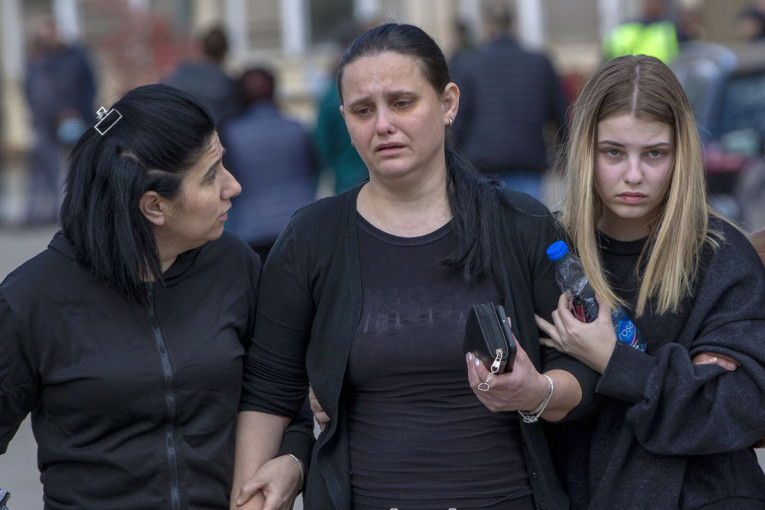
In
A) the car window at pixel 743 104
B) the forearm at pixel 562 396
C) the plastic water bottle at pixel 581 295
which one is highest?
the plastic water bottle at pixel 581 295

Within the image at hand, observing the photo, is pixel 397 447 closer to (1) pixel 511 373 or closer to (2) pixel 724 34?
(1) pixel 511 373

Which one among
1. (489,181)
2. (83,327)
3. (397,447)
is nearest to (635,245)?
(489,181)

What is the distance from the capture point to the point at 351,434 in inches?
110

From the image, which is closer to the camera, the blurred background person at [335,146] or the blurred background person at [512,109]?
the blurred background person at [335,146]

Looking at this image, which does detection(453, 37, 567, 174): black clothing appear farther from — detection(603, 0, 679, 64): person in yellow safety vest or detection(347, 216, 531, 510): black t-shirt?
detection(347, 216, 531, 510): black t-shirt

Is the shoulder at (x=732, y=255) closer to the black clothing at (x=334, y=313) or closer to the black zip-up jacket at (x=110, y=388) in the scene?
the black clothing at (x=334, y=313)

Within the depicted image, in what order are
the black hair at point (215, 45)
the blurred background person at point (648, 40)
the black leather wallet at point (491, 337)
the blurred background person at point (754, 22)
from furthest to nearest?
the blurred background person at point (754, 22) → the blurred background person at point (648, 40) → the black hair at point (215, 45) → the black leather wallet at point (491, 337)

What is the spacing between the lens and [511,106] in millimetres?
7223

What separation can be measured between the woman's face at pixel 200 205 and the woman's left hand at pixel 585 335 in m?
0.88

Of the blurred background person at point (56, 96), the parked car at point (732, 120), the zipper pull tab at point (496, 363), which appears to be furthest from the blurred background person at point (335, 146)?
the blurred background person at point (56, 96)

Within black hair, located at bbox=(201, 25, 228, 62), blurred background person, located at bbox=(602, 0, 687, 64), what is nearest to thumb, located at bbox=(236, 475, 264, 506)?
black hair, located at bbox=(201, 25, 228, 62)

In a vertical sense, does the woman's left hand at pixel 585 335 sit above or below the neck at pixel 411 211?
below

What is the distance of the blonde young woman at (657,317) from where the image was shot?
2.65 meters

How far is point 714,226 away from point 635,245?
201 millimetres
